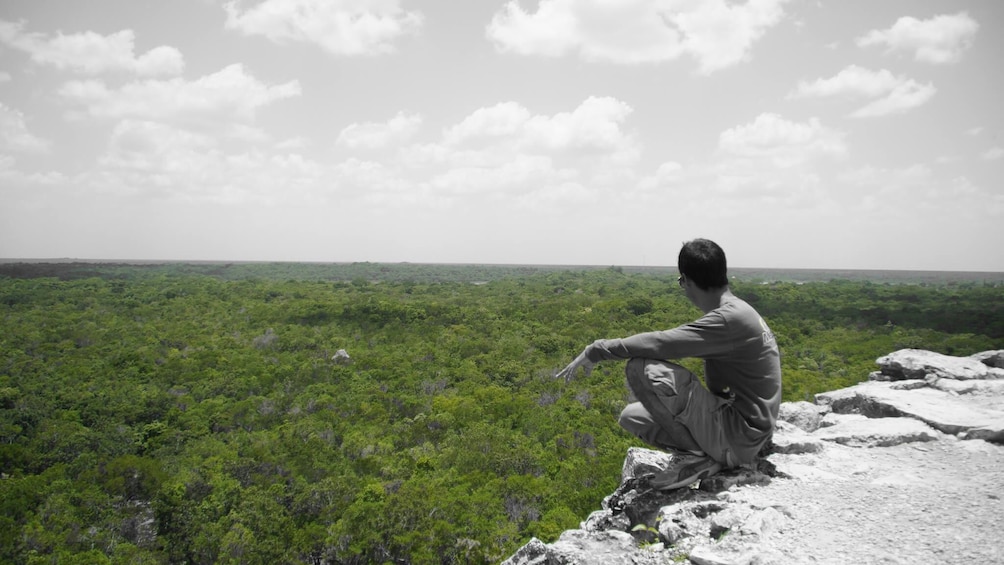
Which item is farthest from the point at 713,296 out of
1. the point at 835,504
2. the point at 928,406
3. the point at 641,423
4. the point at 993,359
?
the point at 993,359

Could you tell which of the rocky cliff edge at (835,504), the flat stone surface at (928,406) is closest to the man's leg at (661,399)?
the rocky cliff edge at (835,504)

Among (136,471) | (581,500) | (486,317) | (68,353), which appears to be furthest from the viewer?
(486,317)

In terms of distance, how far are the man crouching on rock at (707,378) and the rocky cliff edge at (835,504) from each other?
0.95 feet

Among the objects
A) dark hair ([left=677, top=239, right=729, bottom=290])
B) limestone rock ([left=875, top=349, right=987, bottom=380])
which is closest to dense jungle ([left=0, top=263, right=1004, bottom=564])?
limestone rock ([left=875, top=349, right=987, bottom=380])

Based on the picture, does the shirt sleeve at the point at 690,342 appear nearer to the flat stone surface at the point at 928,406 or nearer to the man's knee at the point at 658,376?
the man's knee at the point at 658,376

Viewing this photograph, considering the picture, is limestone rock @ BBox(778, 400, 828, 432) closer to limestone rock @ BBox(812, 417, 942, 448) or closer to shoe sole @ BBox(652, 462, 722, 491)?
limestone rock @ BBox(812, 417, 942, 448)

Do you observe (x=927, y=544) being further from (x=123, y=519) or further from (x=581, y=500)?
(x=123, y=519)

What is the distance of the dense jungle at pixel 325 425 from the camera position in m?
9.70

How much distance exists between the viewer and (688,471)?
3297 mm

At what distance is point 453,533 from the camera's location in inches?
358

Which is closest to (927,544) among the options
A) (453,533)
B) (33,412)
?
(453,533)

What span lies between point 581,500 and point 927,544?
8.07 m

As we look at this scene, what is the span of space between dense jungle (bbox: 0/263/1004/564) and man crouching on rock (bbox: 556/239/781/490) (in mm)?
6206

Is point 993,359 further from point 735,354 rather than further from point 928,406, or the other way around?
point 735,354
